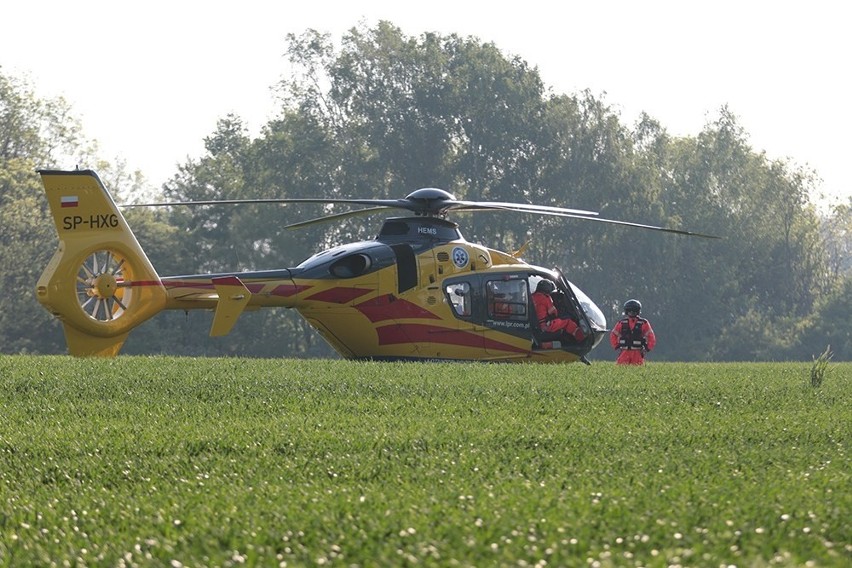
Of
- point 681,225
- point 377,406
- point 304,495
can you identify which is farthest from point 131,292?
point 681,225

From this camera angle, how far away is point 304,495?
807 centimetres

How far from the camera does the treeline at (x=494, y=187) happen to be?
62.3 metres

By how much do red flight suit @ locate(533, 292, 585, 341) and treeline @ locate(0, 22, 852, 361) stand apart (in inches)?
1542

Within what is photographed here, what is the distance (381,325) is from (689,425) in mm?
10714

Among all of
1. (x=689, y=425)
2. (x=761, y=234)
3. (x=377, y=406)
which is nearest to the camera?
(x=689, y=425)

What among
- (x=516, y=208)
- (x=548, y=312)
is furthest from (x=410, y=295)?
(x=548, y=312)

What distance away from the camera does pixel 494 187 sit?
67.8 metres

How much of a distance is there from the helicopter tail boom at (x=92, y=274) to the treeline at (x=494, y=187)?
40.8m

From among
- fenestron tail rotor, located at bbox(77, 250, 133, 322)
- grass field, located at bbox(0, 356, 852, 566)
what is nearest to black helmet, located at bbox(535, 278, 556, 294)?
grass field, located at bbox(0, 356, 852, 566)

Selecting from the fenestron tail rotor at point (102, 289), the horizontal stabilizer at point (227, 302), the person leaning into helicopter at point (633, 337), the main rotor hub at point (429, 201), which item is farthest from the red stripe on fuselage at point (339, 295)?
the person leaning into helicopter at point (633, 337)

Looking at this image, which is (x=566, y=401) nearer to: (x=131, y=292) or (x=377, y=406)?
(x=377, y=406)

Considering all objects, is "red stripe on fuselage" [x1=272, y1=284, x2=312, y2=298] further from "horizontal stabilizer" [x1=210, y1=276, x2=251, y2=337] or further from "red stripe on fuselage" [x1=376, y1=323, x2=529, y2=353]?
"red stripe on fuselage" [x1=376, y1=323, x2=529, y2=353]

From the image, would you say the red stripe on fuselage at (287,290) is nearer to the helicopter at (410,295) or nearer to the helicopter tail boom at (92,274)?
the helicopter at (410,295)

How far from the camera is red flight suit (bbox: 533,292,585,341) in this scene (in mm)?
22094
